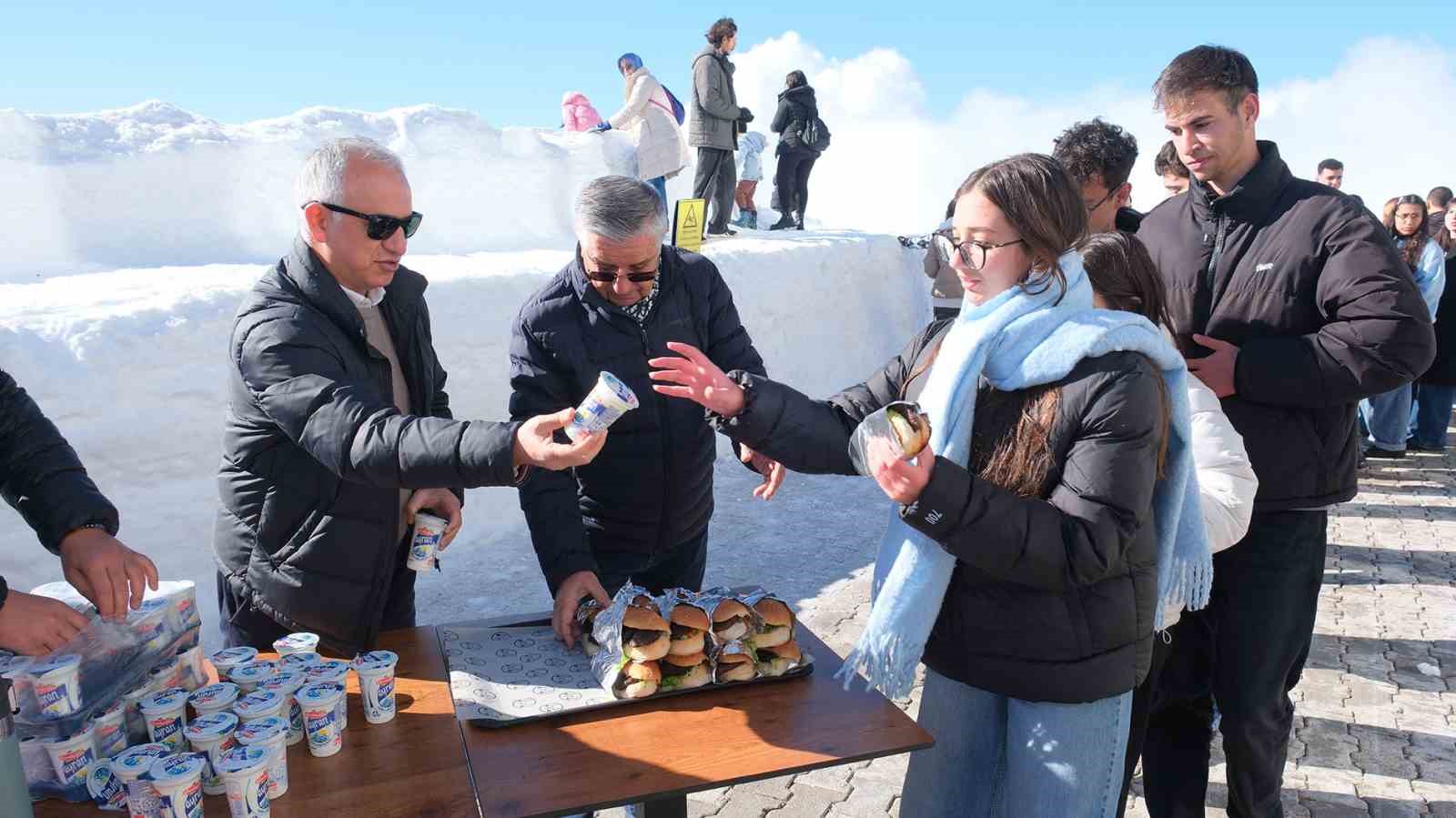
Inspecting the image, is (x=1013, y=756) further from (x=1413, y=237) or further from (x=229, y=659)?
(x=1413, y=237)

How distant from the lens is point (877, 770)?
367 cm

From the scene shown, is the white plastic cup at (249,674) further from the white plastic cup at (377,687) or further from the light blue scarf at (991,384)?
the light blue scarf at (991,384)

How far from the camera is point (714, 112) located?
32.7 ft

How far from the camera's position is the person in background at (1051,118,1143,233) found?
11.2 feet

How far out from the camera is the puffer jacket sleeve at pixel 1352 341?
2668mm

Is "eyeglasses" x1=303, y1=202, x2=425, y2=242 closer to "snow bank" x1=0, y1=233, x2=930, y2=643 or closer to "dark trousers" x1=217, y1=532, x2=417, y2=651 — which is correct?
"dark trousers" x1=217, y1=532, x2=417, y2=651

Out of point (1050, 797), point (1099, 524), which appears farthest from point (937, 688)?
point (1099, 524)

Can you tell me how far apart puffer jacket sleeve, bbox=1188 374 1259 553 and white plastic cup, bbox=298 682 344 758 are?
2104 millimetres

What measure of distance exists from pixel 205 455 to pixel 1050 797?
476cm

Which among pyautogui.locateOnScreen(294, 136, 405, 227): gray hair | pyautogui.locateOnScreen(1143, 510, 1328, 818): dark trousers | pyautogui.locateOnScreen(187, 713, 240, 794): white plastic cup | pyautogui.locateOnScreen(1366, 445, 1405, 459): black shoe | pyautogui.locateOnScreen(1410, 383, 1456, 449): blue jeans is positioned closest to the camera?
pyautogui.locateOnScreen(187, 713, 240, 794): white plastic cup

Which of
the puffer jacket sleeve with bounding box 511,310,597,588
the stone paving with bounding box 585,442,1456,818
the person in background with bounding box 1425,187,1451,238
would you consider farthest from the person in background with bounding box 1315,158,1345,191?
the puffer jacket sleeve with bounding box 511,310,597,588

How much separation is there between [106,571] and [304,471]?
0.49 metres

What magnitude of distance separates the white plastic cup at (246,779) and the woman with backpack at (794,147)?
11.3 meters

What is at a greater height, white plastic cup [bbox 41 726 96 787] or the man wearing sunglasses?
the man wearing sunglasses
